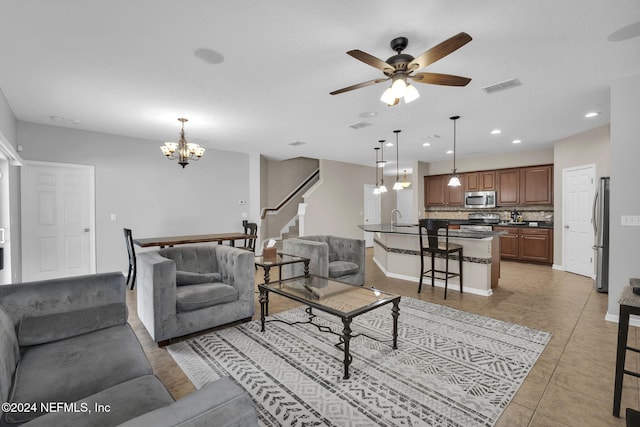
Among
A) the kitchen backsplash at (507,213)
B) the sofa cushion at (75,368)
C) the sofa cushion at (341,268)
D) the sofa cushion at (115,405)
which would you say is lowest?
the sofa cushion at (341,268)

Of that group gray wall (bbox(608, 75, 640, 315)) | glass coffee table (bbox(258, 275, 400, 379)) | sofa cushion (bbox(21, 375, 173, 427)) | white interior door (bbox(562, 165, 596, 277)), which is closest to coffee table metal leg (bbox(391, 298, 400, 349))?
glass coffee table (bbox(258, 275, 400, 379))

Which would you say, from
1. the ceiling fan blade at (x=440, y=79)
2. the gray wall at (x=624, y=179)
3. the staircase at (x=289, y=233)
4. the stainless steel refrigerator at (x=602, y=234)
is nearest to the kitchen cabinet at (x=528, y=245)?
the stainless steel refrigerator at (x=602, y=234)

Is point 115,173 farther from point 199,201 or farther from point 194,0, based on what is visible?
point 194,0

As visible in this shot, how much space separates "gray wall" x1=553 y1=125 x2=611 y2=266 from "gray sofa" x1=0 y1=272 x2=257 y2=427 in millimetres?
6308

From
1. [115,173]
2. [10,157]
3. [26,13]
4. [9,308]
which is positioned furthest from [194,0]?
[115,173]

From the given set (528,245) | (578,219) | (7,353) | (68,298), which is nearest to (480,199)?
(528,245)

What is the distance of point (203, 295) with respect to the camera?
292 centimetres

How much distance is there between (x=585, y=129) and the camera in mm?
5242

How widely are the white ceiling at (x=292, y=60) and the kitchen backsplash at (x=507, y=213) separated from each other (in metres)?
2.54

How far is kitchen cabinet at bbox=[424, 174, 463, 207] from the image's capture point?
8.13m

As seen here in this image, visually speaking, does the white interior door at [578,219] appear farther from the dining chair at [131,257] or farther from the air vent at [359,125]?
the dining chair at [131,257]

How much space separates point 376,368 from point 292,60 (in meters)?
2.80

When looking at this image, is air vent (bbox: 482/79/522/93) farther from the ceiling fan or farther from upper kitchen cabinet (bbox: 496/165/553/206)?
upper kitchen cabinet (bbox: 496/165/553/206)

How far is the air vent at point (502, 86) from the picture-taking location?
3.26 metres
